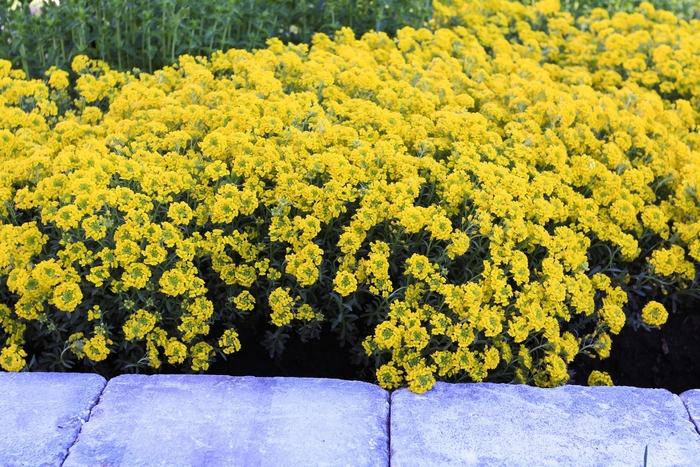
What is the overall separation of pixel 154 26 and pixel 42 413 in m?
2.90

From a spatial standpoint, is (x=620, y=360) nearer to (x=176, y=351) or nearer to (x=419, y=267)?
(x=419, y=267)

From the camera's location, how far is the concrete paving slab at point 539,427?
7.61ft

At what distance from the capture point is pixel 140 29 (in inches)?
175

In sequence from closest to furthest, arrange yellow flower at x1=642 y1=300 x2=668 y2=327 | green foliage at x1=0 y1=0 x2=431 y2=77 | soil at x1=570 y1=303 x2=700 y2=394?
yellow flower at x1=642 y1=300 x2=668 y2=327 < soil at x1=570 y1=303 x2=700 y2=394 < green foliage at x1=0 y1=0 x2=431 y2=77

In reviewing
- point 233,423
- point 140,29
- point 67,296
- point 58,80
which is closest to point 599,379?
point 233,423

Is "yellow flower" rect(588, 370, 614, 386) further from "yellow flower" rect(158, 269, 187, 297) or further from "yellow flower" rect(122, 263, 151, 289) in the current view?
"yellow flower" rect(122, 263, 151, 289)

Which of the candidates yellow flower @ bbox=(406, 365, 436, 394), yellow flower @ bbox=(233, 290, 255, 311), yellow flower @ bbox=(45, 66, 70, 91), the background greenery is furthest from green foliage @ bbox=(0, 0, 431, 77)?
yellow flower @ bbox=(406, 365, 436, 394)

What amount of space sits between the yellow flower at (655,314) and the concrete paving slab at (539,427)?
617 mm

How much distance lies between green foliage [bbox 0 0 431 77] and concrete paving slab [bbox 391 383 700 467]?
2.77m

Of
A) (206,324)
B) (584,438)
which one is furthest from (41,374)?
(584,438)

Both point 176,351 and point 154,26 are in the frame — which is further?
point 154,26

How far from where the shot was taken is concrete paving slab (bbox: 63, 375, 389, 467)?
2254 mm

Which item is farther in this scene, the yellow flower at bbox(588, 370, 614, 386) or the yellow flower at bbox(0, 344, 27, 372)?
the yellow flower at bbox(588, 370, 614, 386)

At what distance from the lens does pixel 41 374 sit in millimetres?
2592
